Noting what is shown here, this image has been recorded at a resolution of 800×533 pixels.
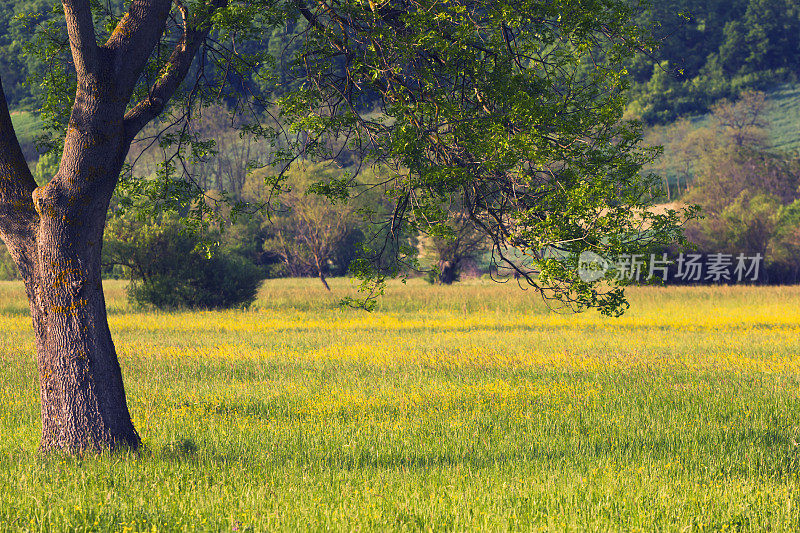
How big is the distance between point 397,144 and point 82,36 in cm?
381

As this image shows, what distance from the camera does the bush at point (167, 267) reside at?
1249 inches

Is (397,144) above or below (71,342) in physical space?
above

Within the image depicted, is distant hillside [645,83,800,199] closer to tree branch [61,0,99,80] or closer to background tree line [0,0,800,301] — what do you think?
background tree line [0,0,800,301]

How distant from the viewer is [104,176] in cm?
811

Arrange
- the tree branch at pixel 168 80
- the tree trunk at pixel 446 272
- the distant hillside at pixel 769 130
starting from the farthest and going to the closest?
the distant hillside at pixel 769 130 → the tree trunk at pixel 446 272 → the tree branch at pixel 168 80

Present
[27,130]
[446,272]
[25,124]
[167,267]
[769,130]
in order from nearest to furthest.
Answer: [167,267], [446,272], [769,130], [27,130], [25,124]

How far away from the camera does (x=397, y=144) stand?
7.99m

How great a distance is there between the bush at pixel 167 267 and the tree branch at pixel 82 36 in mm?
24088

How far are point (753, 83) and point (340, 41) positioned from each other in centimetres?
14228

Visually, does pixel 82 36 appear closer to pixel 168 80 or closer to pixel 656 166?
pixel 168 80

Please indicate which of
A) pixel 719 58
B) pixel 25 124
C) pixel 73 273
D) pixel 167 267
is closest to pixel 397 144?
pixel 73 273

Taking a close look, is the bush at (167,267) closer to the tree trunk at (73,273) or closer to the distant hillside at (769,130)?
the tree trunk at (73,273)

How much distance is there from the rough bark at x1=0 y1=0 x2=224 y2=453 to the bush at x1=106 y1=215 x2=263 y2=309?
23.7 m

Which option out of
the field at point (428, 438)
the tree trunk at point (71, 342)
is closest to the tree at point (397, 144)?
the tree trunk at point (71, 342)
